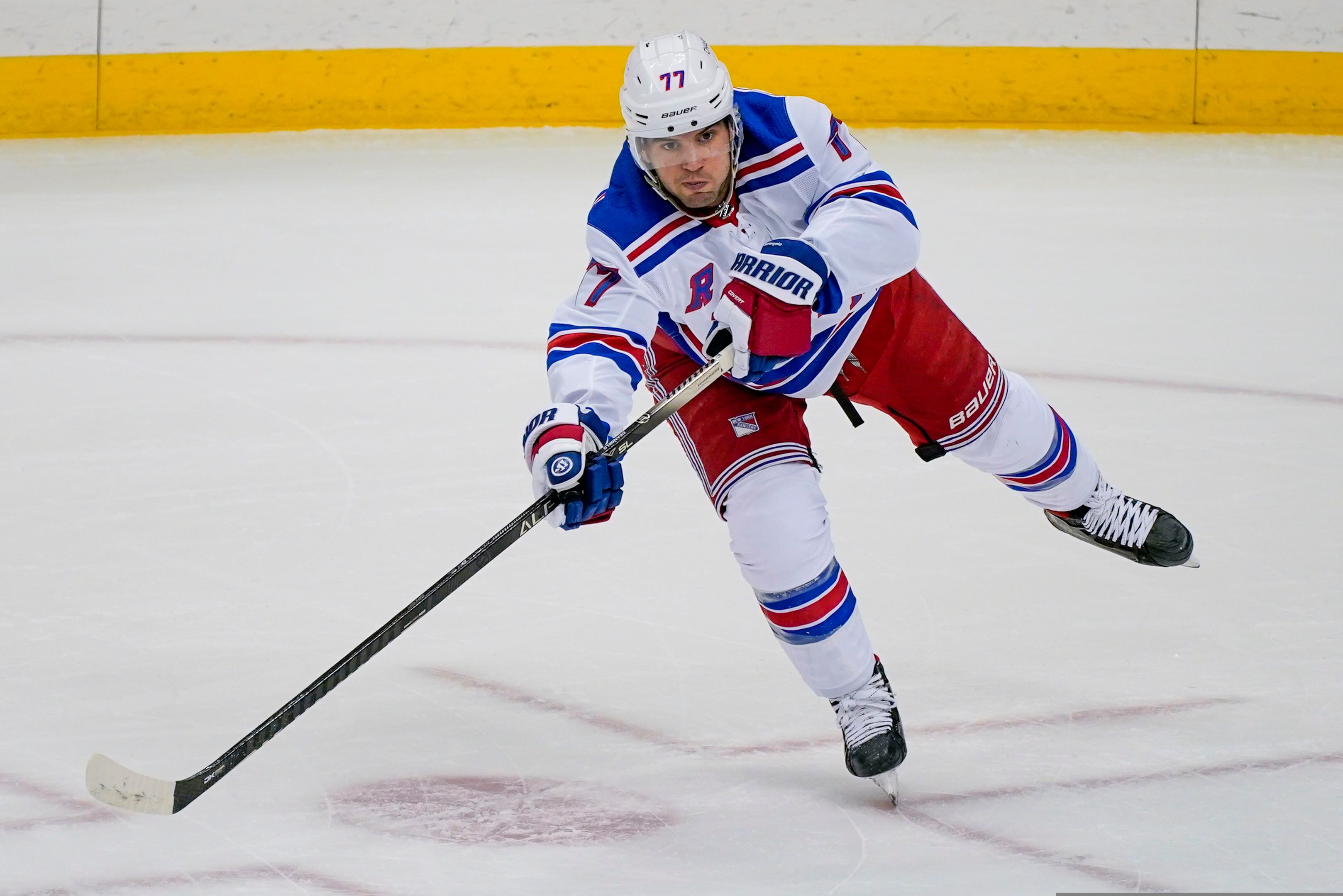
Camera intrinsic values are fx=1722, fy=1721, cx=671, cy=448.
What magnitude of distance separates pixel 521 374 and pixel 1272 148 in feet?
14.6

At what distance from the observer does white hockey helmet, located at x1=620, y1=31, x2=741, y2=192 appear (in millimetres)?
2404

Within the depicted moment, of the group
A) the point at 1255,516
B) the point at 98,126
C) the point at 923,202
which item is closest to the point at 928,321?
the point at 1255,516

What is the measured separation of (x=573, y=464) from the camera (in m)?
2.27

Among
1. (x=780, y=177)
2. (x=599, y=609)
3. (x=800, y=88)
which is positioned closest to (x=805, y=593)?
(x=780, y=177)

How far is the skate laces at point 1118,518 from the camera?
3090mm

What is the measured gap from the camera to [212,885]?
84.8 inches

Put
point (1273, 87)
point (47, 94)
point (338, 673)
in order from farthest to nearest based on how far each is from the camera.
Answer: point (1273, 87)
point (47, 94)
point (338, 673)

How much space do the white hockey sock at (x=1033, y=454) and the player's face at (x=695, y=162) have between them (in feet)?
2.34

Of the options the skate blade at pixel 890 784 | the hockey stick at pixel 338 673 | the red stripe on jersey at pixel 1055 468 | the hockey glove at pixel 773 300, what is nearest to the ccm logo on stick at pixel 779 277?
the hockey glove at pixel 773 300

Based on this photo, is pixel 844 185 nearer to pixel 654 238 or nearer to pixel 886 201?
pixel 886 201

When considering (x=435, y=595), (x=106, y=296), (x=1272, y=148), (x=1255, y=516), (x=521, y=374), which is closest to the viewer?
(x=435, y=595)

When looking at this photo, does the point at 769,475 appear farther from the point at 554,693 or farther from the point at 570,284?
the point at 570,284

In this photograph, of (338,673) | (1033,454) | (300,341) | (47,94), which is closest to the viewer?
(338,673)

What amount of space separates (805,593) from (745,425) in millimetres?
280
